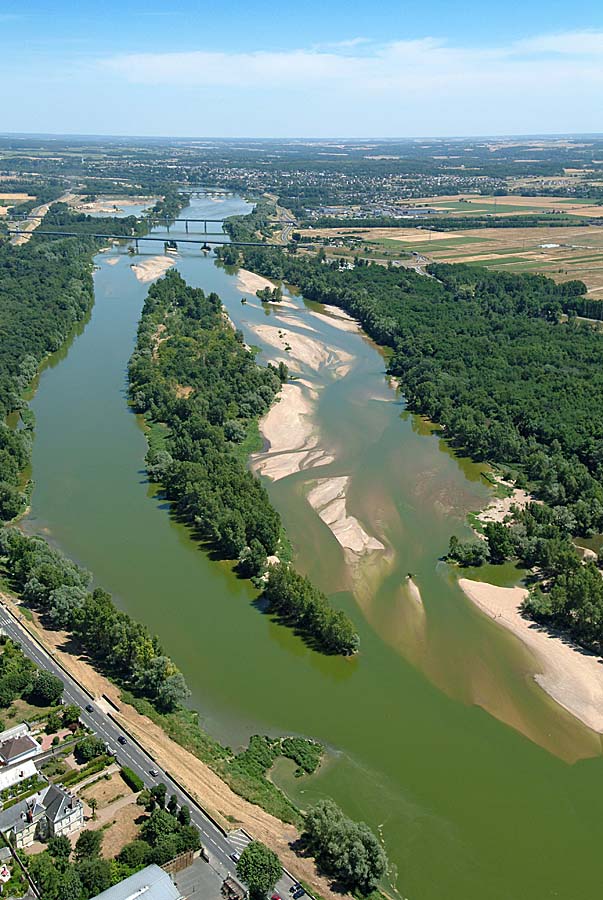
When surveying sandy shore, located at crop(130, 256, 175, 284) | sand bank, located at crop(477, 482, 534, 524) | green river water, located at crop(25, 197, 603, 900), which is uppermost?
sandy shore, located at crop(130, 256, 175, 284)

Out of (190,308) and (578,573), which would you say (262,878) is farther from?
(190,308)

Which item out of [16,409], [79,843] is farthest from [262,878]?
[16,409]

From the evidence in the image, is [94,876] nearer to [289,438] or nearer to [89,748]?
[89,748]

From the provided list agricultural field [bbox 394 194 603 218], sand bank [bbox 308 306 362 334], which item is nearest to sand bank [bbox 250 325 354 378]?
sand bank [bbox 308 306 362 334]

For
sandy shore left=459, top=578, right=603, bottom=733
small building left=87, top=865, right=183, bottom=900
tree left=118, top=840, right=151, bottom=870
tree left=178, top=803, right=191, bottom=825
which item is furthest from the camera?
sandy shore left=459, top=578, right=603, bottom=733

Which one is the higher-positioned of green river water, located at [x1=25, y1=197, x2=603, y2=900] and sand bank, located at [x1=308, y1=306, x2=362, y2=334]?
sand bank, located at [x1=308, y1=306, x2=362, y2=334]

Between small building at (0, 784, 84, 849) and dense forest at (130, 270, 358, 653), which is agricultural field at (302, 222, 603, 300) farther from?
small building at (0, 784, 84, 849)
